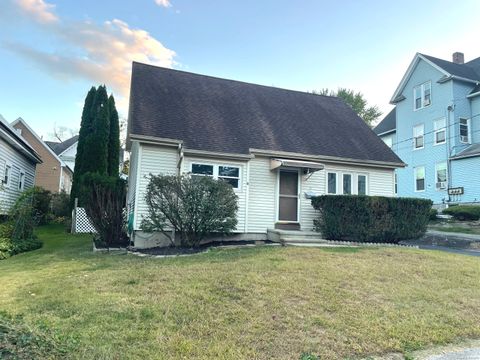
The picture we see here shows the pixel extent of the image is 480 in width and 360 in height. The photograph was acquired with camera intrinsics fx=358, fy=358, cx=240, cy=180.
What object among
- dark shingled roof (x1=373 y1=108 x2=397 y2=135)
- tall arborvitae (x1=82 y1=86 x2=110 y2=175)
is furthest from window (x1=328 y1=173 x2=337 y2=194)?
dark shingled roof (x1=373 y1=108 x2=397 y2=135)

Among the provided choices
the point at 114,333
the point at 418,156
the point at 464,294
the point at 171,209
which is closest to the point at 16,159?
the point at 171,209

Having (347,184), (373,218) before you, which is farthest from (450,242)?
(373,218)

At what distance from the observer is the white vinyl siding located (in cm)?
1719

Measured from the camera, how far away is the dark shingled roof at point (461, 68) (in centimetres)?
2378

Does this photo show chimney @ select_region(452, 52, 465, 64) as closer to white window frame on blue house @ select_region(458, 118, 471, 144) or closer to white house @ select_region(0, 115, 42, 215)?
white window frame on blue house @ select_region(458, 118, 471, 144)

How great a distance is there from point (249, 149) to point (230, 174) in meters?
1.14

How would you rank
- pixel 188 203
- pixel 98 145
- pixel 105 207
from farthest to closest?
pixel 98 145, pixel 105 207, pixel 188 203

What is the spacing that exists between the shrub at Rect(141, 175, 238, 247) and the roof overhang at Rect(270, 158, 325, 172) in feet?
9.21

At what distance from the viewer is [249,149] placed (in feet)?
40.7

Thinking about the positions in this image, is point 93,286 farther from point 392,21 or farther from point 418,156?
point 418,156

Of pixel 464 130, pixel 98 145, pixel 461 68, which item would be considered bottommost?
pixel 98 145

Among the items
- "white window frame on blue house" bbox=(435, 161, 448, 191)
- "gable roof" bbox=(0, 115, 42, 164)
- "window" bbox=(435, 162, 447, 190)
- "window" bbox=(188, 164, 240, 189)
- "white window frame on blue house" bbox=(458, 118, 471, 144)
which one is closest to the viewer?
"window" bbox=(188, 164, 240, 189)

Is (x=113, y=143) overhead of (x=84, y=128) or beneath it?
beneath

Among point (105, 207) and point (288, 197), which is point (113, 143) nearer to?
point (105, 207)
